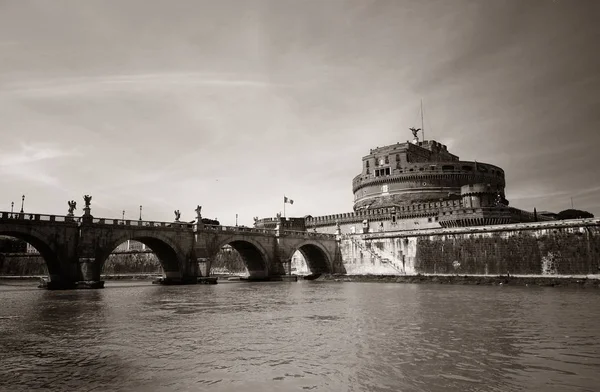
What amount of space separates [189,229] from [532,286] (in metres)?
32.5

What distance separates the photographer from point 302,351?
1074cm

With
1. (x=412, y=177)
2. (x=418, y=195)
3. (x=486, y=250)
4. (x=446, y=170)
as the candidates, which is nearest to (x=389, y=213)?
(x=418, y=195)

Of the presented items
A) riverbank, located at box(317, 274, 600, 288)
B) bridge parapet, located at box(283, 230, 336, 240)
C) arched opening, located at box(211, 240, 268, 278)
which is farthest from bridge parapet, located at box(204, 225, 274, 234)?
riverbank, located at box(317, 274, 600, 288)

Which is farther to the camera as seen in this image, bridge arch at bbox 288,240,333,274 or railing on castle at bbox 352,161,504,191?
railing on castle at bbox 352,161,504,191

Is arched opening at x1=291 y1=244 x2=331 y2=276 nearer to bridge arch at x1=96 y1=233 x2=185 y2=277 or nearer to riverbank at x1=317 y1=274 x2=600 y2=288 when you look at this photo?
riverbank at x1=317 y1=274 x2=600 y2=288

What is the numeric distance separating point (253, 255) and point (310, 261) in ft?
38.9

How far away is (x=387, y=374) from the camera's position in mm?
8516

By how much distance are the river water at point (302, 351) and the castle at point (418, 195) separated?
125 ft

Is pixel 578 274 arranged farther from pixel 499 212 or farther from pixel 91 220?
pixel 91 220

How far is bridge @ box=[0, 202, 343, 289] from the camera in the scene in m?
34.0

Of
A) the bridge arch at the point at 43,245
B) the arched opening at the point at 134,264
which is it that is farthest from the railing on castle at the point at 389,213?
the bridge arch at the point at 43,245

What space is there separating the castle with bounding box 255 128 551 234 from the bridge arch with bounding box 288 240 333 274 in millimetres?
5531

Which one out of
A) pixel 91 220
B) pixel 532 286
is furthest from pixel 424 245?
pixel 91 220

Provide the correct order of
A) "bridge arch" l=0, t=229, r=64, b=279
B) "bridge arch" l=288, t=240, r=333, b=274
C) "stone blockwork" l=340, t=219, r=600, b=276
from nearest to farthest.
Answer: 1. "bridge arch" l=0, t=229, r=64, b=279
2. "stone blockwork" l=340, t=219, r=600, b=276
3. "bridge arch" l=288, t=240, r=333, b=274
